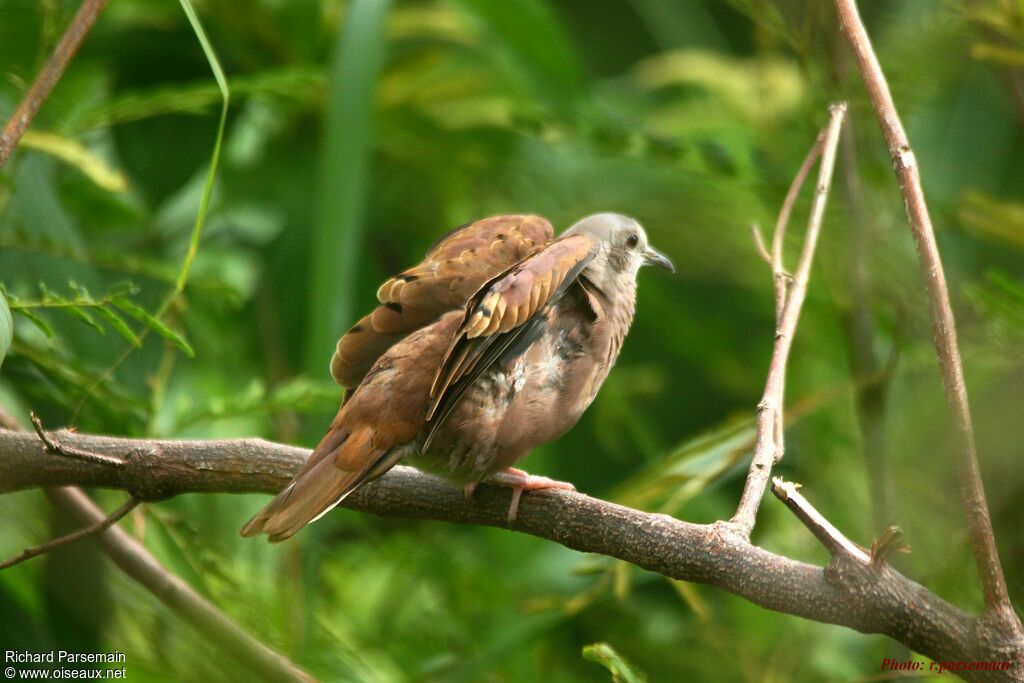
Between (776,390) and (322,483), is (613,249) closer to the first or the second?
(776,390)

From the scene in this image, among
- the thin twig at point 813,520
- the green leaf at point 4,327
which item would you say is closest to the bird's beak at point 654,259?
the thin twig at point 813,520

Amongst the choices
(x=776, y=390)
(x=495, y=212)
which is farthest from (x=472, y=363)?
(x=495, y=212)

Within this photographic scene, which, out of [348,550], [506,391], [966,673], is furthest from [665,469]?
[348,550]

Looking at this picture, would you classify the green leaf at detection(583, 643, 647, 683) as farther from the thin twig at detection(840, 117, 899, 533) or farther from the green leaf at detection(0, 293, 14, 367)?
the thin twig at detection(840, 117, 899, 533)

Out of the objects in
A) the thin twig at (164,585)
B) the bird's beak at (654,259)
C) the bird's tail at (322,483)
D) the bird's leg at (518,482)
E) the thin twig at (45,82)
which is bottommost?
the thin twig at (164,585)

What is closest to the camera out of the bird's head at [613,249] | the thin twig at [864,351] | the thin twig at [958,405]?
the thin twig at [958,405]

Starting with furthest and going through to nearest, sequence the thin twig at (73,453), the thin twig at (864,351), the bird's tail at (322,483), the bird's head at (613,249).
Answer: the thin twig at (864,351) → the bird's head at (613,249) → the bird's tail at (322,483) → the thin twig at (73,453)

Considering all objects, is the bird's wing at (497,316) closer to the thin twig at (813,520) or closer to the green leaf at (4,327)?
the thin twig at (813,520)
